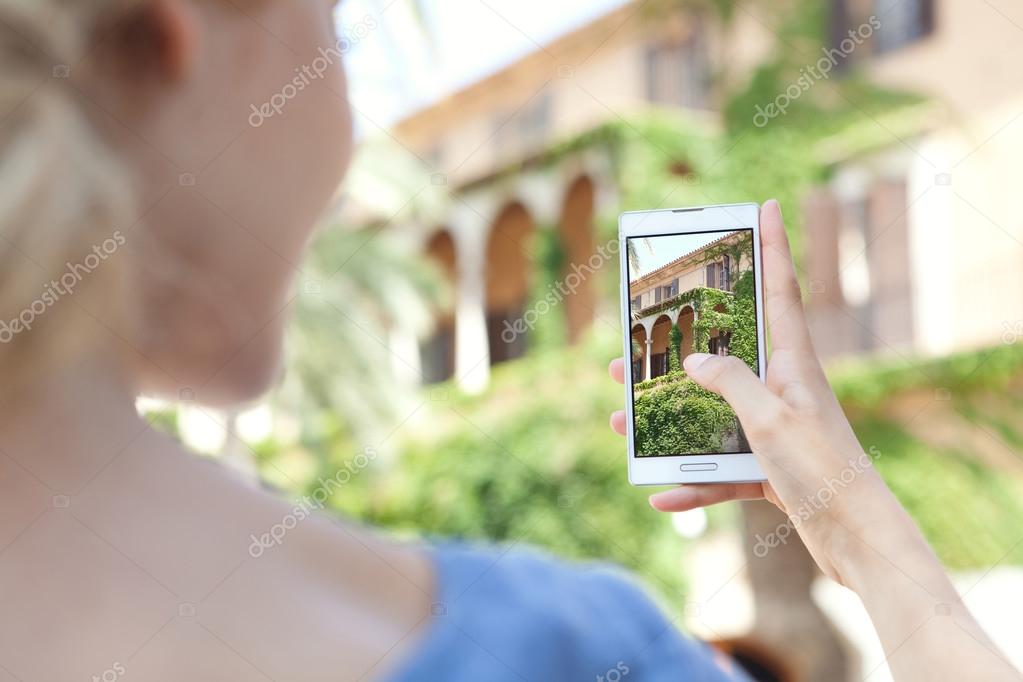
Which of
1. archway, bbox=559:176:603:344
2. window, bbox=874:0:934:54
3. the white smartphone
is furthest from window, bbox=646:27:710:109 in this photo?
the white smartphone

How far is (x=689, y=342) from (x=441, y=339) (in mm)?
19388

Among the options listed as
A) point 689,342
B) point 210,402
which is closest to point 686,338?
point 689,342

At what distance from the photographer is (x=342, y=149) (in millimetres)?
838

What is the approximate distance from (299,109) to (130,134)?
0.42 feet

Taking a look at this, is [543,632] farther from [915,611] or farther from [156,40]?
[156,40]

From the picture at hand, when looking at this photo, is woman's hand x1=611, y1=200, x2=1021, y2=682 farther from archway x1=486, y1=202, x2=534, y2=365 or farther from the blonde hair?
archway x1=486, y1=202, x2=534, y2=365

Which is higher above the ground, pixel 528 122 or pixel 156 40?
pixel 528 122

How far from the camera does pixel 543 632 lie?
0.79 m

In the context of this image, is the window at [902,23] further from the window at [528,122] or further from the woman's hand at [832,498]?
the woman's hand at [832,498]

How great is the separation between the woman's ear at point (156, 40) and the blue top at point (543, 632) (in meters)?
0.41

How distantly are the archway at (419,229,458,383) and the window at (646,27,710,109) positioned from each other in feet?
16.4

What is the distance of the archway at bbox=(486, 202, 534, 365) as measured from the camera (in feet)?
58.4

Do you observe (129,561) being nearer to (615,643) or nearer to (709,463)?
(615,643)

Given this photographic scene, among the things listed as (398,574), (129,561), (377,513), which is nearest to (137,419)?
(129,561)
